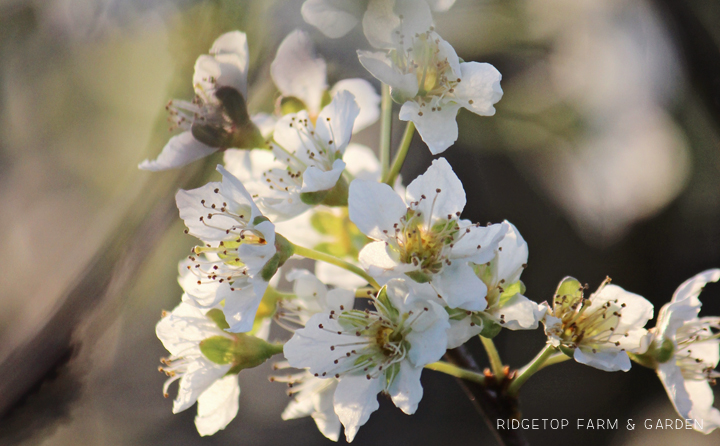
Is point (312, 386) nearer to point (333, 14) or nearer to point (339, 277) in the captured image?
point (339, 277)

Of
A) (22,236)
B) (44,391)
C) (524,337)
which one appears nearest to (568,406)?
(524,337)

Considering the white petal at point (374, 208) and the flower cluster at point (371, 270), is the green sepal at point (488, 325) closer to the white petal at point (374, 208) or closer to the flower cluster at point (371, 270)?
the flower cluster at point (371, 270)

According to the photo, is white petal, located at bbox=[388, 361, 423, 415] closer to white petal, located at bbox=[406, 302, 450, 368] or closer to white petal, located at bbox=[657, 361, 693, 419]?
white petal, located at bbox=[406, 302, 450, 368]

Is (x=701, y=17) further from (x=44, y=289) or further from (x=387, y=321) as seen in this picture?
(x=44, y=289)

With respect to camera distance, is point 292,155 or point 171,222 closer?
point 292,155

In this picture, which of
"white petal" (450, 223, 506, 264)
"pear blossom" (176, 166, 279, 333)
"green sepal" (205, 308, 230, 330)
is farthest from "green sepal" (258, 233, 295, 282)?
"white petal" (450, 223, 506, 264)

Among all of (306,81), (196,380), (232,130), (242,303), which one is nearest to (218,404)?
(196,380)

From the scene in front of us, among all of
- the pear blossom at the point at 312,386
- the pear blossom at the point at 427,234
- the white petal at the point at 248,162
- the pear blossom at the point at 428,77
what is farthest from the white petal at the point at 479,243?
the white petal at the point at 248,162
